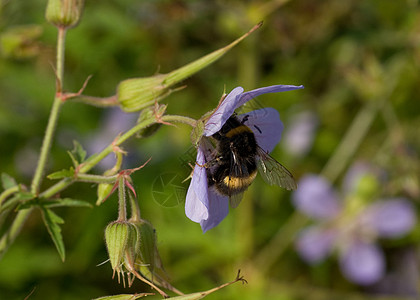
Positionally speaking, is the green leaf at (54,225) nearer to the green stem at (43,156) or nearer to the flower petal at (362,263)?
the green stem at (43,156)

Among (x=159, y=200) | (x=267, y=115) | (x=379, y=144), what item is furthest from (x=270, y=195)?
(x=159, y=200)

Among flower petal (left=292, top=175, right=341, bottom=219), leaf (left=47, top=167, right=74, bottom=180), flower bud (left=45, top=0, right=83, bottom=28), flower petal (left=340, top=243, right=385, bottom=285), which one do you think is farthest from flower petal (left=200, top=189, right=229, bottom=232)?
flower petal (left=340, top=243, right=385, bottom=285)

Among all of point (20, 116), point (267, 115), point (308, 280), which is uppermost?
point (20, 116)

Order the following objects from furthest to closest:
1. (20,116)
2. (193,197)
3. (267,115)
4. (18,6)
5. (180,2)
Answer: (20,116) < (180,2) < (18,6) < (267,115) < (193,197)

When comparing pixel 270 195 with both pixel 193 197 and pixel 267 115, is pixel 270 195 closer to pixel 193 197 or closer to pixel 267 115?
pixel 267 115

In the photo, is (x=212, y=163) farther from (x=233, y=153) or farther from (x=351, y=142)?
(x=351, y=142)

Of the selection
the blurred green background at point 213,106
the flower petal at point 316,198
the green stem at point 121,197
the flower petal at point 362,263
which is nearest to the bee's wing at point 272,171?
the green stem at point 121,197

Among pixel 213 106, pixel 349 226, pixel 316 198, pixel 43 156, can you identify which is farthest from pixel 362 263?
pixel 43 156
